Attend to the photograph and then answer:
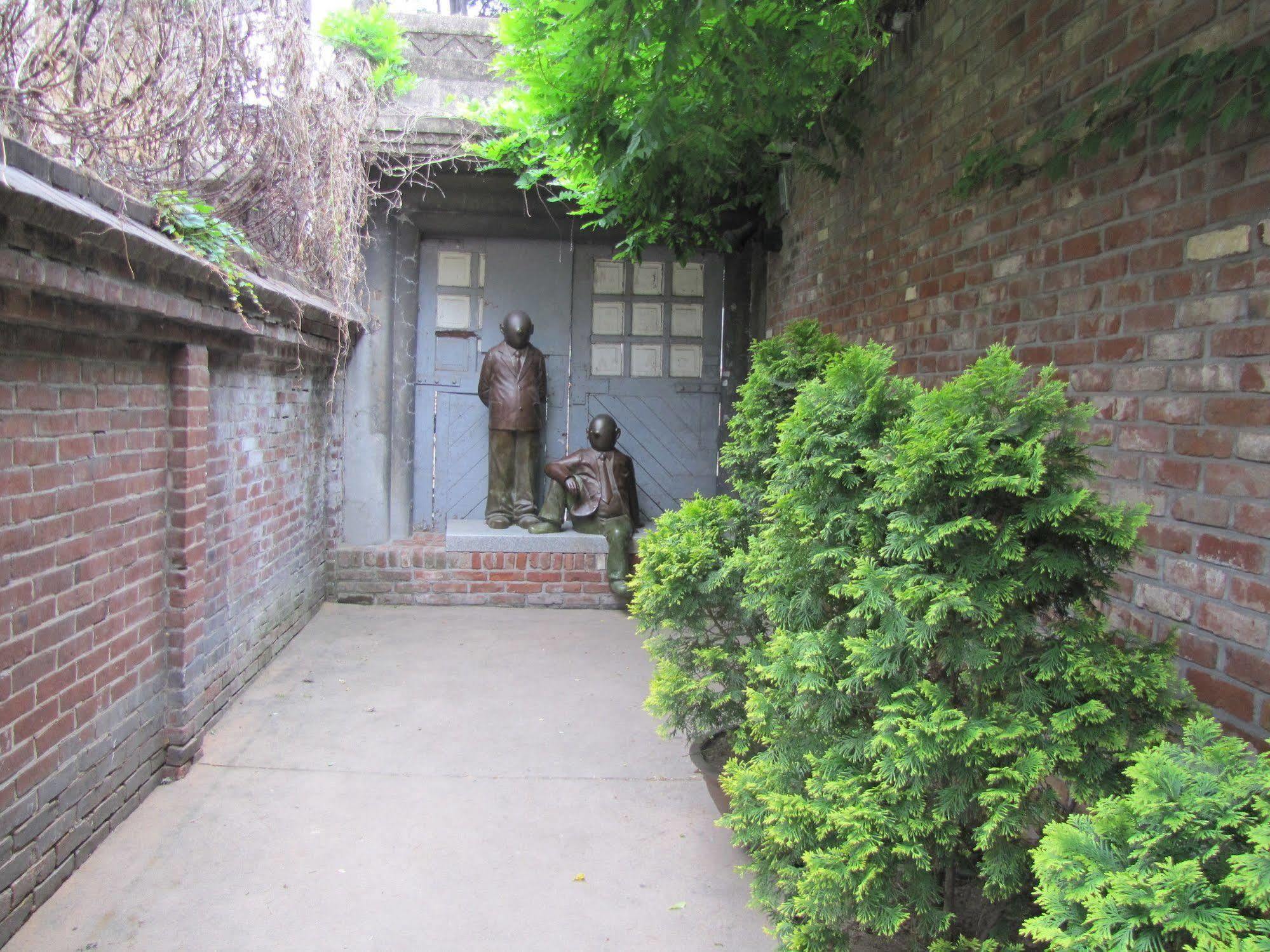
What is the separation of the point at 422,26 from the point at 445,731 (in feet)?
20.9

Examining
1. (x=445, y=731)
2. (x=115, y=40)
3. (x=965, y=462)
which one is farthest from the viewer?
(x=445, y=731)

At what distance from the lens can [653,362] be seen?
25.1 ft

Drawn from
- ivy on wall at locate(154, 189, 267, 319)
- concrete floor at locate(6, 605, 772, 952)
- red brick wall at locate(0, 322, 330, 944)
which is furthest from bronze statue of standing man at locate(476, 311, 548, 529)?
ivy on wall at locate(154, 189, 267, 319)

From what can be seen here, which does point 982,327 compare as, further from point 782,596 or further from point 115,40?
point 115,40

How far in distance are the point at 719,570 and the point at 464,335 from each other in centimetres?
486

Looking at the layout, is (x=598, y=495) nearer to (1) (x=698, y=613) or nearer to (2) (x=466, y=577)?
(2) (x=466, y=577)

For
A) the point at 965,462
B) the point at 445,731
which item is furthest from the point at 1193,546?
the point at 445,731

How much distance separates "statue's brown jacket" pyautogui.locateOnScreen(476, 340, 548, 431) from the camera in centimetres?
689

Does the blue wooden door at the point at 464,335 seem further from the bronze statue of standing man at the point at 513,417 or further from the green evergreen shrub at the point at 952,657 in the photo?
the green evergreen shrub at the point at 952,657

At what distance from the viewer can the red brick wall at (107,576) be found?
2.61 meters

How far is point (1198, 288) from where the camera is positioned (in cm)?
220

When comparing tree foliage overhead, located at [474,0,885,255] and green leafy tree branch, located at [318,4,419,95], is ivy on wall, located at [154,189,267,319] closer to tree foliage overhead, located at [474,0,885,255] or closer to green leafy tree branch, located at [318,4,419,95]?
tree foliage overhead, located at [474,0,885,255]

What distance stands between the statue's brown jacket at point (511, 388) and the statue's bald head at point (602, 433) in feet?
1.69

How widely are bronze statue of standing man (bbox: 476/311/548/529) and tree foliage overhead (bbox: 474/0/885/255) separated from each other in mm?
1567
